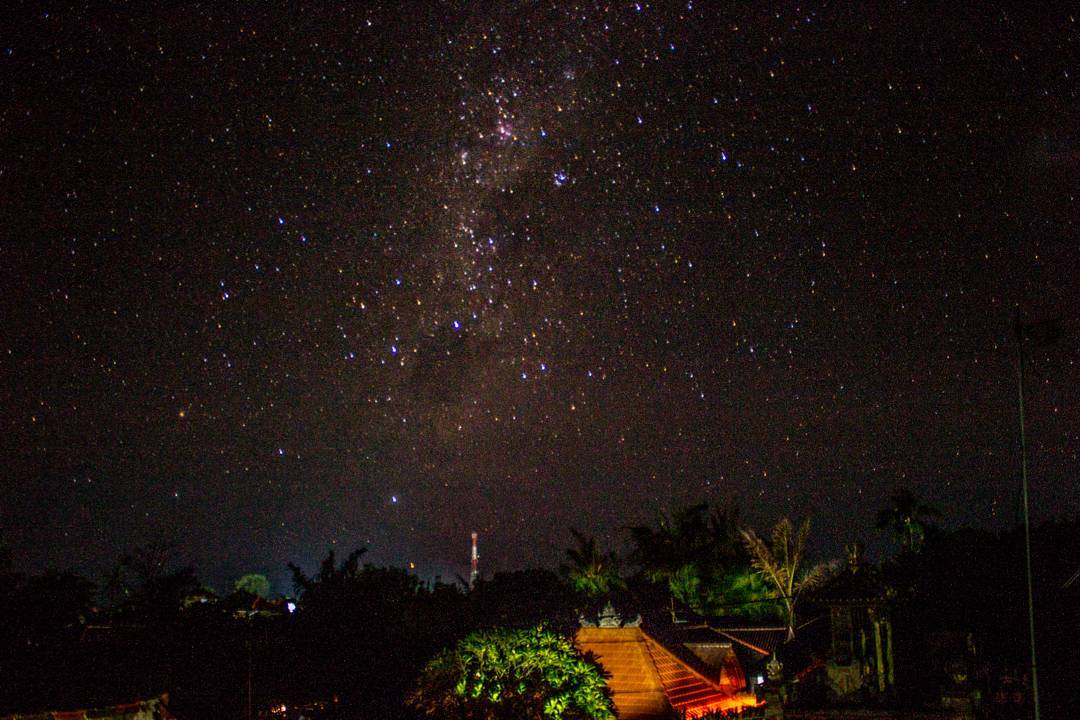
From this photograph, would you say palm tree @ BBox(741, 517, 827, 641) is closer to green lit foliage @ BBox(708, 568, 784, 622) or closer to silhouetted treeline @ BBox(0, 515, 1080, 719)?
green lit foliage @ BBox(708, 568, 784, 622)

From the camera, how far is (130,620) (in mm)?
30344

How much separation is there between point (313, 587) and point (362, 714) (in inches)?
374

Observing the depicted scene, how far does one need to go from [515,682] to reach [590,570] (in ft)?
111

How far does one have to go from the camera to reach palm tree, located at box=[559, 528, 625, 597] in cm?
4641

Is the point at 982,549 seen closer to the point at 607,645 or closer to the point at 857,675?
the point at 857,675

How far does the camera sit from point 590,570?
47.5 m

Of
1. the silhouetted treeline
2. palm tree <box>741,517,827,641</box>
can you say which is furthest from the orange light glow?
palm tree <box>741,517,827,641</box>

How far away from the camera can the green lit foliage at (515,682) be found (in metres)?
14.1

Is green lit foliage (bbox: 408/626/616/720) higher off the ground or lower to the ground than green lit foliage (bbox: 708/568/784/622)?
higher

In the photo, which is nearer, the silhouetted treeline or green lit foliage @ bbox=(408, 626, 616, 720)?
green lit foliage @ bbox=(408, 626, 616, 720)

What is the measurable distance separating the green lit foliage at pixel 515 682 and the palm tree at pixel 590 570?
3058 centimetres

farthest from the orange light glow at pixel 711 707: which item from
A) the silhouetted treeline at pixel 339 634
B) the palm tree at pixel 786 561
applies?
the palm tree at pixel 786 561

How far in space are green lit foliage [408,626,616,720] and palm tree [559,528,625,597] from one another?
3058 centimetres

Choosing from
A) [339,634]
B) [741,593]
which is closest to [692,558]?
[741,593]
